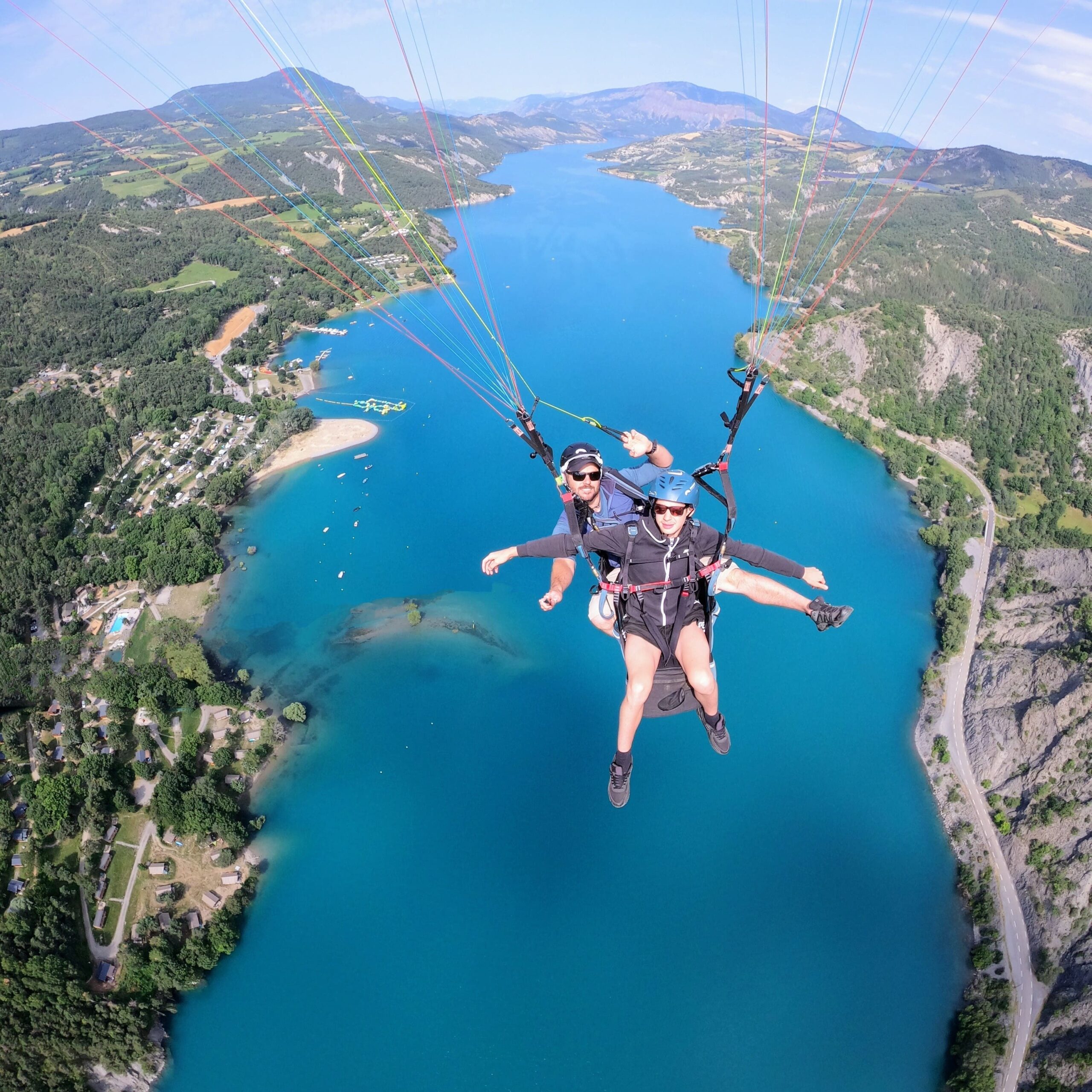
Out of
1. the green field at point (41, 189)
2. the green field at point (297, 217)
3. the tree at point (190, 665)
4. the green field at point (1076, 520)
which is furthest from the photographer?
the green field at point (41, 189)

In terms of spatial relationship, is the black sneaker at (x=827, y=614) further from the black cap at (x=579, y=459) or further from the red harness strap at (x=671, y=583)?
the black cap at (x=579, y=459)

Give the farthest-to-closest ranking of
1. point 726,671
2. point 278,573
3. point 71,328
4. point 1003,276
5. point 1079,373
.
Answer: point 1003,276
point 71,328
point 1079,373
point 278,573
point 726,671

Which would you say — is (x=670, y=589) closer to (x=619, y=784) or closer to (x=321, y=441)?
(x=619, y=784)

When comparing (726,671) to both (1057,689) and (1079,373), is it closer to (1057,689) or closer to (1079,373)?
(1057,689)

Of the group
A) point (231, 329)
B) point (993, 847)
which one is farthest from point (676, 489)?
point (231, 329)

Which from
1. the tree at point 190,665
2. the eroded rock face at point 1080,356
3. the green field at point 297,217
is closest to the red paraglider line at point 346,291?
the green field at point 297,217

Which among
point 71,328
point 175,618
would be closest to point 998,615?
point 175,618
